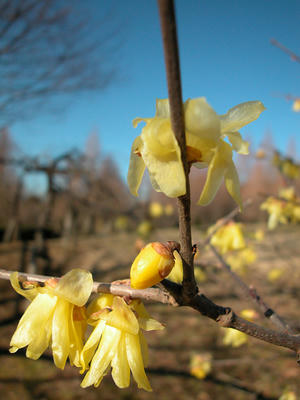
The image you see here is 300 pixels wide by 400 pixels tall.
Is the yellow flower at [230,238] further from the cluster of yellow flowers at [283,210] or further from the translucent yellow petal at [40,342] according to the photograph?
the translucent yellow petal at [40,342]

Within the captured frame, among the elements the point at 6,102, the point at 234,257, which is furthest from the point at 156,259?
the point at 6,102

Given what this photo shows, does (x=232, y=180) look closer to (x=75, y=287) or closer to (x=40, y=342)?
(x=75, y=287)

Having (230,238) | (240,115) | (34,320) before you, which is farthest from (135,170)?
(230,238)

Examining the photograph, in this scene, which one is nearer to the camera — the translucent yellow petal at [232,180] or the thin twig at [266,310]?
the translucent yellow petal at [232,180]

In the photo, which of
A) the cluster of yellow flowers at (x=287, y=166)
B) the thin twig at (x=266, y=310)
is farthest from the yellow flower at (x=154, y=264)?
the cluster of yellow flowers at (x=287, y=166)

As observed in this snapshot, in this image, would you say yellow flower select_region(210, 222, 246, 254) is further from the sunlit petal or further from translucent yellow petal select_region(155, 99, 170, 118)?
translucent yellow petal select_region(155, 99, 170, 118)

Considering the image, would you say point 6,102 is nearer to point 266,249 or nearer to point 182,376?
point 182,376

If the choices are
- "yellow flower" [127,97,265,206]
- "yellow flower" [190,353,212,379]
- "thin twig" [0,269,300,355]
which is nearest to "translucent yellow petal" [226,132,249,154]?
"yellow flower" [127,97,265,206]
